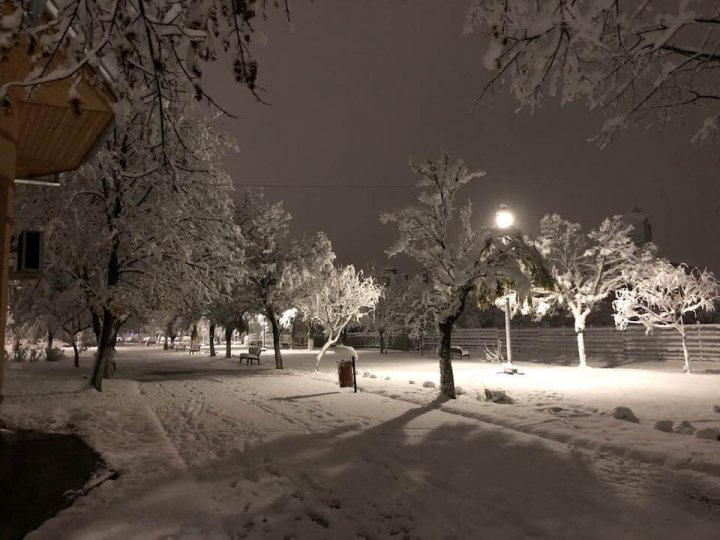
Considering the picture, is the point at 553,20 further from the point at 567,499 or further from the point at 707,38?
the point at 567,499

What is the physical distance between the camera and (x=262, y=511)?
4.91 meters

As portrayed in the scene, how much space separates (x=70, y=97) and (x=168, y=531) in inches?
139

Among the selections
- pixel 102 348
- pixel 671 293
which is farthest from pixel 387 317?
pixel 102 348

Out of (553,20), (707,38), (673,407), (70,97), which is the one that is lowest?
(673,407)

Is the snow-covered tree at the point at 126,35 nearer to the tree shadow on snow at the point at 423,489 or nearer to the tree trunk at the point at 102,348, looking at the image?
the tree shadow on snow at the point at 423,489

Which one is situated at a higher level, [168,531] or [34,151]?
[34,151]

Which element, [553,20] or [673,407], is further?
[673,407]

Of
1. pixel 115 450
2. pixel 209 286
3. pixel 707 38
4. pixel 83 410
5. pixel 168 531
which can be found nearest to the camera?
pixel 168 531

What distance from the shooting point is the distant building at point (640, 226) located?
52.5 meters

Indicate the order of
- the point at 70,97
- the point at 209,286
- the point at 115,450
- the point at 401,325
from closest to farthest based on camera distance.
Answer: the point at 70,97
the point at 115,450
the point at 209,286
the point at 401,325

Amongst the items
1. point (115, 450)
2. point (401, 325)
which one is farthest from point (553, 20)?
point (401, 325)

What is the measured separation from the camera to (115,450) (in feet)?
24.0

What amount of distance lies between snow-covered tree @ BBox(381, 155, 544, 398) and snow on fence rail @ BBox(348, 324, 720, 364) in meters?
17.3

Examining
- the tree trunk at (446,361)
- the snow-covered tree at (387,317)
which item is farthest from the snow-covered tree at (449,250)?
the snow-covered tree at (387,317)
